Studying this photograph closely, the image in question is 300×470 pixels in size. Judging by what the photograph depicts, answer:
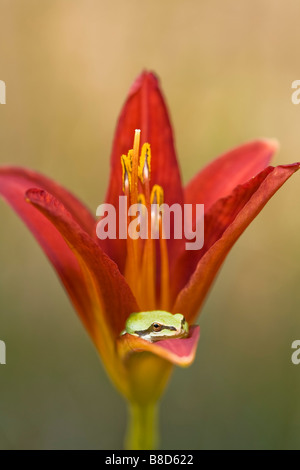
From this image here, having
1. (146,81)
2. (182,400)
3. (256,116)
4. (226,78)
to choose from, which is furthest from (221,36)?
(182,400)

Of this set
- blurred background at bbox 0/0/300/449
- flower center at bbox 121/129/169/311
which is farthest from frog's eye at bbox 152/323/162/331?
blurred background at bbox 0/0/300/449

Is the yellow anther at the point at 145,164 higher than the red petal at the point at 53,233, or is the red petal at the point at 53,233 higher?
the yellow anther at the point at 145,164

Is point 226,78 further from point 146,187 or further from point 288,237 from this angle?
point 146,187

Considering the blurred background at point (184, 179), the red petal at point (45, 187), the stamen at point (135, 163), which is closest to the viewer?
the stamen at point (135, 163)

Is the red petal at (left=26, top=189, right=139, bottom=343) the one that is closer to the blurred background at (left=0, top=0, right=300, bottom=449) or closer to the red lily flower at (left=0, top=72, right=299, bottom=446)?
the red lily flower at (left=0, top=72, right=299, bottom=446)

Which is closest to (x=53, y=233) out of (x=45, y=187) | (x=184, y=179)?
(x=45, y=187)

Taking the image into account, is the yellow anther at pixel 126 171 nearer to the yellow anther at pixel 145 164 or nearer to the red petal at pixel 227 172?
the yellow anther at pixel 145 164

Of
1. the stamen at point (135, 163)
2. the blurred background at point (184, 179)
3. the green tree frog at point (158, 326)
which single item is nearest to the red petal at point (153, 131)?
the stamen at point (135, 163)
